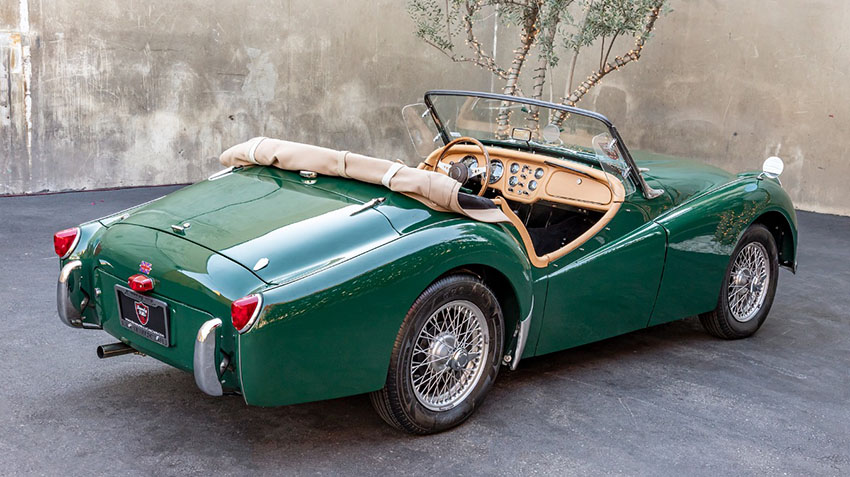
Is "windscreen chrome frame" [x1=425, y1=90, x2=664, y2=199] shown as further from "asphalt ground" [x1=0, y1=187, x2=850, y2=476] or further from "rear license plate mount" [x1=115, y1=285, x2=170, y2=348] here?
"rear license plate mount" [x1=115, y1=285, x2=170, y2=348]

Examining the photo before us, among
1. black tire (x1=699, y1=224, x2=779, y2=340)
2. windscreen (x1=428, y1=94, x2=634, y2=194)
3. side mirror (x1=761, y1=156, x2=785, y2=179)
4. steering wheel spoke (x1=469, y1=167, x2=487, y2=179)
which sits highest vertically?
windscreen (x1=428, y1=94, x2=634, y2=194)

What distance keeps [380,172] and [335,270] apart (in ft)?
2.37

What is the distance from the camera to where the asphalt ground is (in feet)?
10.3

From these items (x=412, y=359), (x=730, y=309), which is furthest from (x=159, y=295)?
(x=730, y=309)

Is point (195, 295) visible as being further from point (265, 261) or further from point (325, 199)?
point (325, 199)

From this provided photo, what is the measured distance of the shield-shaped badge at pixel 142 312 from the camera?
10.3 feet

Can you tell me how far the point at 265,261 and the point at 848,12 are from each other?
853 centimetres

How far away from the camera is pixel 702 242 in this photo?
4.40 m

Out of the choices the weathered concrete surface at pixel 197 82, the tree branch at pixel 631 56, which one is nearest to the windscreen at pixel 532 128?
the tree branch at pixel 631 56

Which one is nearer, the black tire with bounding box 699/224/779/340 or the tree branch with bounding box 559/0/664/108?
the black tire with bounding box 699/224/779/340

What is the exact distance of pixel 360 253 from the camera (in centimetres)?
306

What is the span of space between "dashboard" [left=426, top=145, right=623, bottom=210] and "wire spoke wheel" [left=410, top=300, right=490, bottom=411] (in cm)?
113

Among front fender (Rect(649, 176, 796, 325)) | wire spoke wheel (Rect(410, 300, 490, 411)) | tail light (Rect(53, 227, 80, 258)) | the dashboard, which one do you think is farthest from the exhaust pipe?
front fender (Rect(649, 176, 796, 325))

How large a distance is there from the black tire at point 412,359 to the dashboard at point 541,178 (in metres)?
1.06
